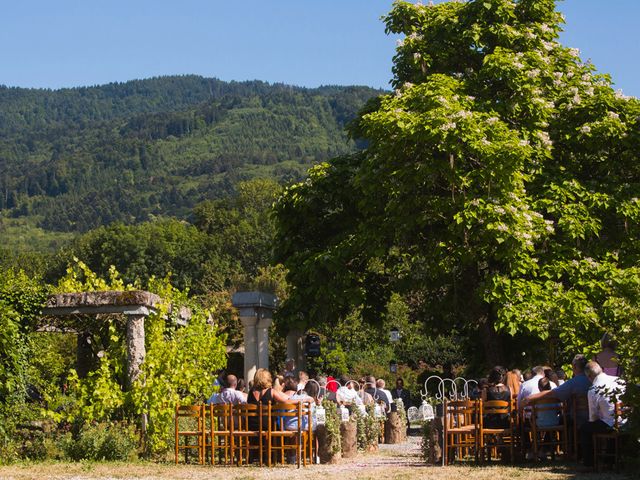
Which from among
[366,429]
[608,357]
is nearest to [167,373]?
[366,429]

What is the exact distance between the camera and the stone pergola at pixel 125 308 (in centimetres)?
1706

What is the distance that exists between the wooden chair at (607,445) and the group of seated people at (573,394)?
10cm

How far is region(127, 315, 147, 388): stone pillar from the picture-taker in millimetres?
17031

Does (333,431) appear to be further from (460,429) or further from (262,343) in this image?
(262,343)

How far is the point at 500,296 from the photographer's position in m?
20.7

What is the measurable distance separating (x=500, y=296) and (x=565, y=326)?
1.30 meters

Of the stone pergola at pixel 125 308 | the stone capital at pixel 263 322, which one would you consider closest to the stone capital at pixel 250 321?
the stone capital at pixel 263 322

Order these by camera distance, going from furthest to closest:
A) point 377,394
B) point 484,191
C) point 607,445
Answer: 1. point 377,394
2. point 484,191
3. point 607,445

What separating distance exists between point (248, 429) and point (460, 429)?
3.02m

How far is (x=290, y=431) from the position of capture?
1553 centimetres

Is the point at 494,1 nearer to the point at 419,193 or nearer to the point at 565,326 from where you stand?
the point at 419,193

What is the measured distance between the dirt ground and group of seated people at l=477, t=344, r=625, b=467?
558mm

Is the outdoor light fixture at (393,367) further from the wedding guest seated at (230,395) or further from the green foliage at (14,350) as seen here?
the green foliage at (14,350)

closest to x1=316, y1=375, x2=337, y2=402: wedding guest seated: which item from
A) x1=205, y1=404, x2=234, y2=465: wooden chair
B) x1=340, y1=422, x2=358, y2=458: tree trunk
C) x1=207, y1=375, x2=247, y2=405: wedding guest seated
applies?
x1=340, y1=422, x2=358, y2=458: tree trunk
